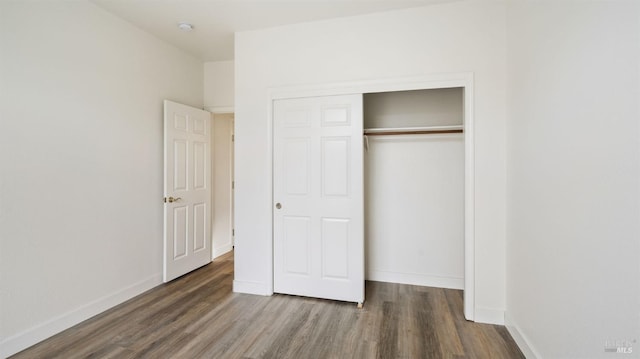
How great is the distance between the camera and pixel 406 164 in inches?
130

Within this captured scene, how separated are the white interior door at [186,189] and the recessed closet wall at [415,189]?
2105 mm

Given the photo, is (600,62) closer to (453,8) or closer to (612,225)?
(612,225)

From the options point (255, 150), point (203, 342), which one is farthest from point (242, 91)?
point (203, 342)

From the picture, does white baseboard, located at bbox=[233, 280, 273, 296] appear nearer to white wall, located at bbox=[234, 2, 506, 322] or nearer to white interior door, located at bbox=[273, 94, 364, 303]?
white wall, located at bbox=[234, 2, 506, 322]

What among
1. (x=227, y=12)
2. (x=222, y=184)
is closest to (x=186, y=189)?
(x=222, y=184)

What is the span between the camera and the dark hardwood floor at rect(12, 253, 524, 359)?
2.06 metres

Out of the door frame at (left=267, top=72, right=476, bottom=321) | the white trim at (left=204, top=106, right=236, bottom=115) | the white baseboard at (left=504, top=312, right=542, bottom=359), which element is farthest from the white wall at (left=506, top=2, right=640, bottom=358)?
the white trim at (left=204, top=106, right=236, bottom=115)

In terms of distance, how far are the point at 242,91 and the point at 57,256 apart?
6.94 ft

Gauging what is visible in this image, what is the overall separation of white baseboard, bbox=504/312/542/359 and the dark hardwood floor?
43 mm

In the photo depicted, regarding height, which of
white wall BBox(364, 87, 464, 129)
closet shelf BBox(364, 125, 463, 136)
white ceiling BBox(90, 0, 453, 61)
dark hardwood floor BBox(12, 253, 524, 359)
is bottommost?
dark hardwood floor BBox(12, 253, 524, 359)

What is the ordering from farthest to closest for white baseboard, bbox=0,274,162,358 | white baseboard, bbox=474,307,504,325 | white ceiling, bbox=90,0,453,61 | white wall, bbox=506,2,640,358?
white ceiling, bbox=90,0,453,61
white baseboard, bbox=474,307,504,325
white baseboard, bbox=0,274,162,358
white wall, bbox=506,2,640,358

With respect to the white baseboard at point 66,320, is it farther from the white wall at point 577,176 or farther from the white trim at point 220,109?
the white wall at point 577,176

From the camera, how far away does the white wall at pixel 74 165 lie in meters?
2.08

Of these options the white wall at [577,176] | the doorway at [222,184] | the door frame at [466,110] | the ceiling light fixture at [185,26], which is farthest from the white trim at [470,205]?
the doorway at [222,184]
